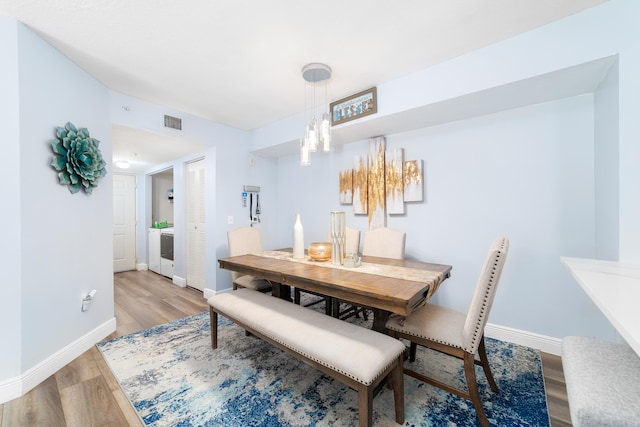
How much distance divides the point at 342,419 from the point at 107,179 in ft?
9.59

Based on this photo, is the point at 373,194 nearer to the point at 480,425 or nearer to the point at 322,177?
the point at 322,177

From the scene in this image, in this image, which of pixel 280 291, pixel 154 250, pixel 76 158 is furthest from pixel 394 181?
pixel 154 250

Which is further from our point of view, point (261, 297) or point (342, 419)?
point (261, 297)

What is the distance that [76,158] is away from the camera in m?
2.12

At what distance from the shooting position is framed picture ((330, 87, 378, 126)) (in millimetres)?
2582

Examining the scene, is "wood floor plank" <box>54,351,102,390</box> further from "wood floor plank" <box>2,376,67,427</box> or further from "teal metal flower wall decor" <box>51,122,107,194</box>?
"teal metal flower wall decor" <box>51,122,107,194</box>

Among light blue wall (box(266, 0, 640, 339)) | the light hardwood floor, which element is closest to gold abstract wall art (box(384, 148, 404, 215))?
light blue wall (box(266, 0, 640, 339))

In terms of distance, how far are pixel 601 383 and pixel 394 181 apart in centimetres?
233

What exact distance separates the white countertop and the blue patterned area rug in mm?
882

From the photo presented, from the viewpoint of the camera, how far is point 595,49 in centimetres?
164

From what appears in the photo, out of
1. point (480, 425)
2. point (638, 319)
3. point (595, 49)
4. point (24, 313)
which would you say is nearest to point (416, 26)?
point (595, 49)

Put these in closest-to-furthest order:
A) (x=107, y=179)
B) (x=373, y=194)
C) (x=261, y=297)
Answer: (x=261, y=297), (x=107, y=179), (x=373, y=194)

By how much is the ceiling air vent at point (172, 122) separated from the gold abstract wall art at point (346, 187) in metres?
A: 2.13

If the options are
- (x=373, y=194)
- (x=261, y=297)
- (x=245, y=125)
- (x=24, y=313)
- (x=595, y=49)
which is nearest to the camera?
(x=595, y=49)
